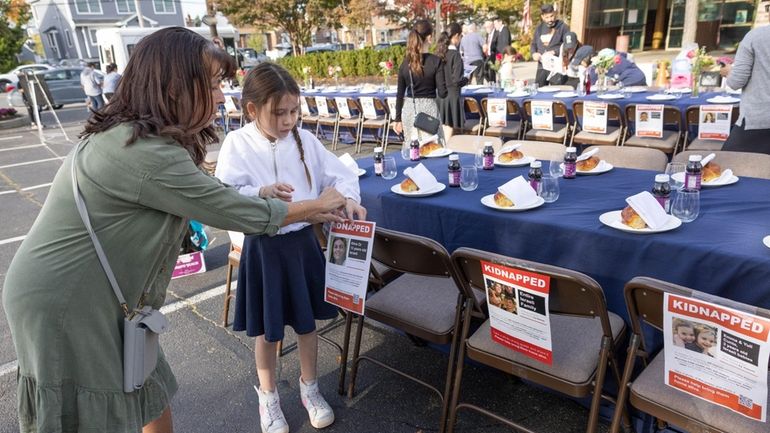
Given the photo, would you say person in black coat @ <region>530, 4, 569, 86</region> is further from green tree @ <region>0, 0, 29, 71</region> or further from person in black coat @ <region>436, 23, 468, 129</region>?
green tree @ <region>0, 0, 29, 71</region>

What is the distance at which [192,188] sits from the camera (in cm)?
125

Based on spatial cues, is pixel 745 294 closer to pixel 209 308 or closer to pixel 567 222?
pixel 567 222

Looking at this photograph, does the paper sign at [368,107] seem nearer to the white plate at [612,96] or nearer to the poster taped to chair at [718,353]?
the white plate at [612,96]

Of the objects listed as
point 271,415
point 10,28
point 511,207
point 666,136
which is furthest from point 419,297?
point 10,28

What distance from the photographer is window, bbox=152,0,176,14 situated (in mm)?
39666

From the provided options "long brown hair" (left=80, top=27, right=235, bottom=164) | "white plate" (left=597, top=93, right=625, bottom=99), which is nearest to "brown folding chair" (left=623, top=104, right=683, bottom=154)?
"white plate" (left=597, top=93, right=625, bottom=99)

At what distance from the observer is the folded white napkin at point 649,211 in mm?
1960

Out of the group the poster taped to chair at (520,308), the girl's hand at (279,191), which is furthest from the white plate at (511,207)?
the girl's hand at (279,191)

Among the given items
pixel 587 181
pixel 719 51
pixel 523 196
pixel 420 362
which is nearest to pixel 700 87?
pixel 587 181

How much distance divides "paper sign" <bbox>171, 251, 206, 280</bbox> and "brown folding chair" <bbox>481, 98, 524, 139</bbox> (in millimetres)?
3805

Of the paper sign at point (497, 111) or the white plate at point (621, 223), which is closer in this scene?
the white plate at point (621, 223)

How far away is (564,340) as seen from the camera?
1.93 m

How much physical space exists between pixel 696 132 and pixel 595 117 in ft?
3.10

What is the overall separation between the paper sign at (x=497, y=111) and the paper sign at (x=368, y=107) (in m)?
1.97
